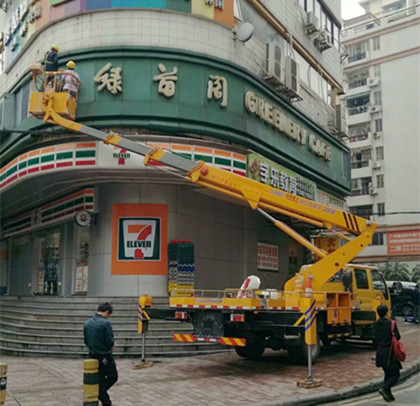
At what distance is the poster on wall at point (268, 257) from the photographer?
808 inches

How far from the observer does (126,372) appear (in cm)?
1084

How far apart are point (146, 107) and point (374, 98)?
40.8 m

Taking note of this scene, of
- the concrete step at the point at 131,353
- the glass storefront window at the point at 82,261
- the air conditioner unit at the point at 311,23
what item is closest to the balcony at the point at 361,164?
the air conditioner unit at the point at 311,23

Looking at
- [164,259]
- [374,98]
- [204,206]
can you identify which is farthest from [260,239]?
[374,98]

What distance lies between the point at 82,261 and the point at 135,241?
Answer: 2.49 meters

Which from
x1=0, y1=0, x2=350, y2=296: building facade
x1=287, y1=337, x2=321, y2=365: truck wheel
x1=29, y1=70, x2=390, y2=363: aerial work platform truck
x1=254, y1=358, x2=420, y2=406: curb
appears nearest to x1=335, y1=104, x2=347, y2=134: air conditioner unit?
x1=0, y1=0, x2=350, y2=296: building facade

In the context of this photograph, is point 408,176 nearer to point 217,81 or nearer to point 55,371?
point 217,81

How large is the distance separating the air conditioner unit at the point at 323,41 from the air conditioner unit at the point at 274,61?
223 inches

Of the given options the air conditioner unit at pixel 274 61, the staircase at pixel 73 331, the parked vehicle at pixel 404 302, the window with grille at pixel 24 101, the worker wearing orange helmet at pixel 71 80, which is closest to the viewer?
the staircase at pixel 73 331

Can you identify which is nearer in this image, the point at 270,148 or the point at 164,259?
the point at 164,259

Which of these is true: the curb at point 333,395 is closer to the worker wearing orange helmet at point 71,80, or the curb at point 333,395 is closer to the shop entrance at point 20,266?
the worker wearing orange helmet at point 71,80

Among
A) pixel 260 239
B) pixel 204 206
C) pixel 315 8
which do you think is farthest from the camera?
pixel 315 8

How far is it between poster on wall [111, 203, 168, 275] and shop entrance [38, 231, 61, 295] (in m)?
4.24

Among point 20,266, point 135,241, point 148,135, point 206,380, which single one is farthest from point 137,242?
point 20,266
